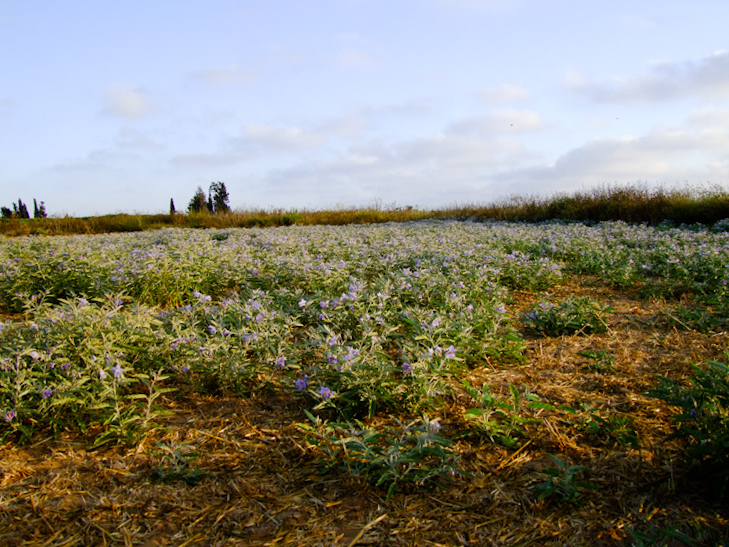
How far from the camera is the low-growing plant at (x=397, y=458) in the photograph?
1.93 metres

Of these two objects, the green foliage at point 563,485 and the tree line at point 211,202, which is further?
the tree line at point 211,202

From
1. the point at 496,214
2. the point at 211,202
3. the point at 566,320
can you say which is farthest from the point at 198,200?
the point at 566,320

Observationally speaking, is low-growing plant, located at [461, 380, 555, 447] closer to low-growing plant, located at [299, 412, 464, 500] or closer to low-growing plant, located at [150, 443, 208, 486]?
low-growing plant, located at [299, 412, 464, 500]

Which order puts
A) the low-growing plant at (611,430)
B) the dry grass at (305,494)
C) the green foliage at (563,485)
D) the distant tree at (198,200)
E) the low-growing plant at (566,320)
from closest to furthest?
the dry grass at (305,494) < the green foliage at (563,485) < the low-growing plant at (611,430) < the low-growing plant at (566,320) < the distant tree at (198,200)

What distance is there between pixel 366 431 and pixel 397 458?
193mm

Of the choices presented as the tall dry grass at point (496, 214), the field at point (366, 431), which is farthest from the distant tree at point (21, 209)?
the field at point (366, 431)

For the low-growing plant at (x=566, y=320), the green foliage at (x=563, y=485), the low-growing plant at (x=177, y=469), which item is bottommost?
the green foliage at (x=563, y=485)

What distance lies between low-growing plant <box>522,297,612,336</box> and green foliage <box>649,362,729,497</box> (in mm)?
1495

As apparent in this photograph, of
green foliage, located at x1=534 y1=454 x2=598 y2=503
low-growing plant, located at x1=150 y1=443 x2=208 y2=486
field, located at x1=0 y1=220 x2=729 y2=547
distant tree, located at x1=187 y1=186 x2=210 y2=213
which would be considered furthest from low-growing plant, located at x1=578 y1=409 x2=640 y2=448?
distant tree, located at x1=187 y1=186 x2=210 y2=213

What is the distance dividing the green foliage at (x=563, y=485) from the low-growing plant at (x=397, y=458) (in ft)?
1.11

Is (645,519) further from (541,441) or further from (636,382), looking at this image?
(636,382)

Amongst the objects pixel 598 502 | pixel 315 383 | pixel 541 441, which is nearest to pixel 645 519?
pixel 598 502

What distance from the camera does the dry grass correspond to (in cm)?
174

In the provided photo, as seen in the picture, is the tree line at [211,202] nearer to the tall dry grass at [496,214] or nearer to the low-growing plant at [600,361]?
the tall dry grass at [496,214]
